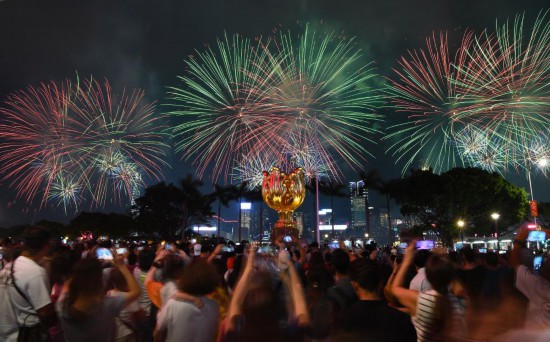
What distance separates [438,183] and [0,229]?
74.8m

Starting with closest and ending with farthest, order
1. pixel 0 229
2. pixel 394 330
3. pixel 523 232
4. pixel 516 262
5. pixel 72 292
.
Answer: pixel 394 330 < pixel 72 292 < pixel 516 262 < pixel 523 232 < pixel 0 229

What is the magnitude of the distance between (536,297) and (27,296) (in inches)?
215

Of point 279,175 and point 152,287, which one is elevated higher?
point 279,175

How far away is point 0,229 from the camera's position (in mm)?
78062

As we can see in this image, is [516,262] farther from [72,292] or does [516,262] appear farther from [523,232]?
[72,292]

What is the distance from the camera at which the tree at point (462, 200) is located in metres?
43.4

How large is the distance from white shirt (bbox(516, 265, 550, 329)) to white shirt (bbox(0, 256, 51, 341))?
498 centimetres

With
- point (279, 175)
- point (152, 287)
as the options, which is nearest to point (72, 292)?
point (152, 287)

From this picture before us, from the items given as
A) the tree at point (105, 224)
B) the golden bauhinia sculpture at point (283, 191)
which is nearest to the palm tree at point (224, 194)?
the tree at point (105, 224)

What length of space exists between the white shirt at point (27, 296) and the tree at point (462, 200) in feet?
143

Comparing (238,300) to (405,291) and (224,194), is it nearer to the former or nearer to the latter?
(405,291)

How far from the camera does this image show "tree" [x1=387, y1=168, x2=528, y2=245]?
142 feet

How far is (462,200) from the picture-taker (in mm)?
43500

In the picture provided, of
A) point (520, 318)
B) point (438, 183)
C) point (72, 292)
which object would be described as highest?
point (438, 183)
